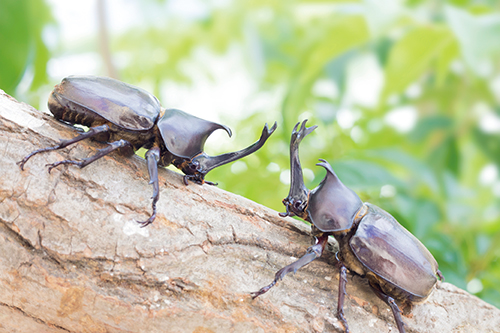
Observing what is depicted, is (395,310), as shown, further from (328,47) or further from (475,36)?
(328,47)

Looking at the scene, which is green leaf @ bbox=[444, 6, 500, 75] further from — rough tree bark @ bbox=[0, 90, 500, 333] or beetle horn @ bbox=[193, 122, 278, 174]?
rough tree bark @ bbox=[0, 90, 500, 333]

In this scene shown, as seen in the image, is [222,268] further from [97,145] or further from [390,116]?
[390,116]

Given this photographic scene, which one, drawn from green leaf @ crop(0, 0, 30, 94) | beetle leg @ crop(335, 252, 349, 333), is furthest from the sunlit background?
beetle leg @ crop(335, 252, 349, 333)

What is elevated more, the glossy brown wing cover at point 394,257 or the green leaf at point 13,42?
the green leaf at point 13,42

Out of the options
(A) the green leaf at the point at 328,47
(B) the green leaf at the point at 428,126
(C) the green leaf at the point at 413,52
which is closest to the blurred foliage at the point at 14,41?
(A) the green leaf at the point at 328,47

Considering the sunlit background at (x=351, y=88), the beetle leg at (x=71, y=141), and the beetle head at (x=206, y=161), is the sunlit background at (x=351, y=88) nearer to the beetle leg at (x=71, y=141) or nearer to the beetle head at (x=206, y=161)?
the beetle head at (x=206, y=161)

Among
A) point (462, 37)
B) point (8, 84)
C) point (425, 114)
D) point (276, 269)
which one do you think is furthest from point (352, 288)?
point (425, 114)
